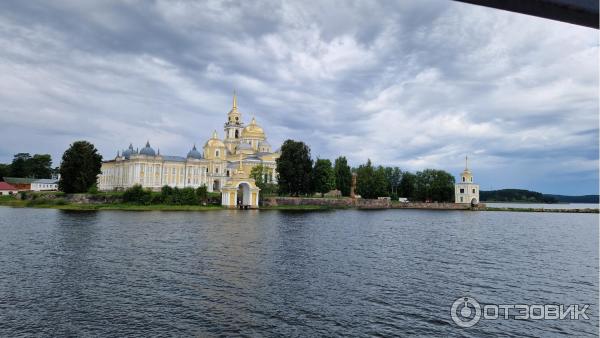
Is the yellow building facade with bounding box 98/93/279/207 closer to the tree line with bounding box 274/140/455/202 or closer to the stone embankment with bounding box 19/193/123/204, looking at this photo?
the tree line with bounding box 274/140/455/202

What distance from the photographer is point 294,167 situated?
277 ft

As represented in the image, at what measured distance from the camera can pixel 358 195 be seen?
367 feet

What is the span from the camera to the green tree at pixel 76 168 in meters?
74.0

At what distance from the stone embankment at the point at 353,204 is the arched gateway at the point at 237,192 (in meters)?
4.61

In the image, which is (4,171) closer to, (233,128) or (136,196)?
(233,128)

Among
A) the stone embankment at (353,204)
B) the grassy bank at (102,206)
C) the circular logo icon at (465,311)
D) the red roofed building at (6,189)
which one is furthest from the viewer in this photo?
the red roofed building at (6,189)

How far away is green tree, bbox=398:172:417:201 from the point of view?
11886 cm

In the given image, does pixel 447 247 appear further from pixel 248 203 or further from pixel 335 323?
pixel 248 203

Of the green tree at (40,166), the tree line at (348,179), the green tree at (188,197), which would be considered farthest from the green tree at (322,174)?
the green tree at (40,166)

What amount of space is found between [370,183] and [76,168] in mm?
67819

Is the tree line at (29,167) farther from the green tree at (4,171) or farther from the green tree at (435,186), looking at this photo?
the green tree at (435,186)

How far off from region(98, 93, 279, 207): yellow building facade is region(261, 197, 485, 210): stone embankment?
6.56 meters

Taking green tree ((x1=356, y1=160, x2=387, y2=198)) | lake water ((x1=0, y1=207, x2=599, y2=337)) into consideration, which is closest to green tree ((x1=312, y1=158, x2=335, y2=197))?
green tree ((x1=356, y1=160, x2=387, y2=198))

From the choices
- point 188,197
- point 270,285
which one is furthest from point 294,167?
point 270,285
